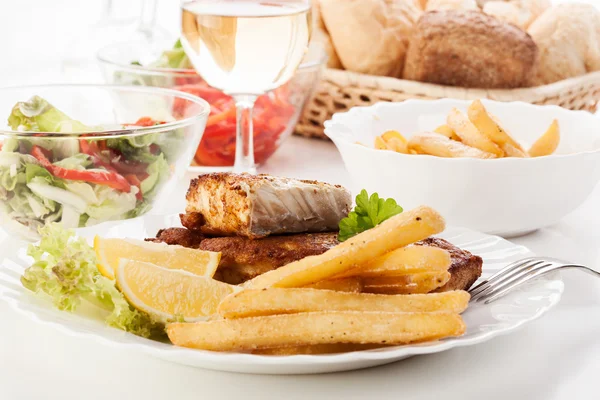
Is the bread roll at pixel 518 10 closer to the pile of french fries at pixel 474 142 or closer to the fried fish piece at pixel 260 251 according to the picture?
the pile of french fries at pixel 474 142

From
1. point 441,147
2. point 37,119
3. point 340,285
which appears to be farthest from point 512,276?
point 37,119

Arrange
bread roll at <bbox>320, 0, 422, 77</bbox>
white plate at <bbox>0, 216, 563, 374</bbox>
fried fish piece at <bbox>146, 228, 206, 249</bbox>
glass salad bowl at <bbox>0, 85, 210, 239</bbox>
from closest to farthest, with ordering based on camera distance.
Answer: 1. white plate at <bbox>0, 216, 563, 374</bbox>
2. fried fish piece at <bbox>146, 228, 206, 249</bbox>
3. glass salad bowl at <bbox>0, 85, 210, 239</bbox>
4. bread roll at <bbox>320, 0, 422, 77</bbox>

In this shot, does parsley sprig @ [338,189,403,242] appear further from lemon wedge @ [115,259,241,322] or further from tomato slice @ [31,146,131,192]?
tomato slice @ [31,146,131,192]

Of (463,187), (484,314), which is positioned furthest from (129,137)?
(484,314)

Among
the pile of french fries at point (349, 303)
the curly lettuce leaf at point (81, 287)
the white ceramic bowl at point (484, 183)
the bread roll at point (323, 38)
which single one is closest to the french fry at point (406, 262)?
the pile of french fries at point (349, 303)

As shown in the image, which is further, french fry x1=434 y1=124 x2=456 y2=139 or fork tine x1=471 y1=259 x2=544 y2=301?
french fry x1=434 y1=124 x2=456 y2=139

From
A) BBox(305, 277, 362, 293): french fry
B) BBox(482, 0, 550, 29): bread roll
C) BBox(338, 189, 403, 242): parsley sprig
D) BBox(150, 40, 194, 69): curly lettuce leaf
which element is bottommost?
BBox(150, 40, 194, 69): curly lettuce leaf

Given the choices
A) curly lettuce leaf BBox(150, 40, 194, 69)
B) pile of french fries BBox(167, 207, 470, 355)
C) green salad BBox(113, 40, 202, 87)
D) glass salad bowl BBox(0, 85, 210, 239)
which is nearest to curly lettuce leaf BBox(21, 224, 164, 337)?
pile of french fries BBox(167, 207, 470, 355)
